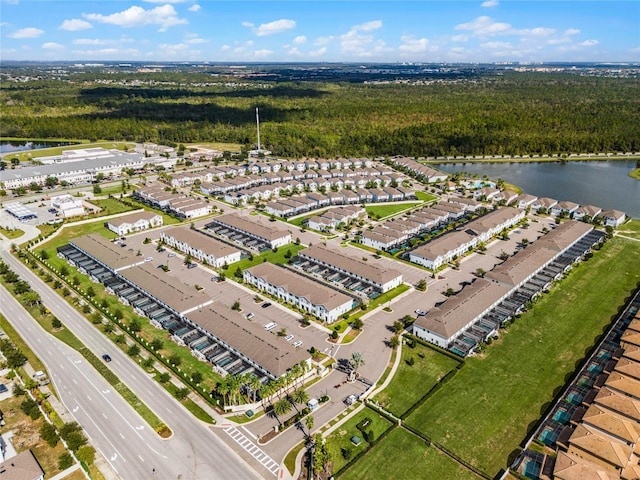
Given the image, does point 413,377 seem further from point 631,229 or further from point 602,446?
point 631,229

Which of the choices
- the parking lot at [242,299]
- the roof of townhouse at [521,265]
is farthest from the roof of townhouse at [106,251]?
the roof of townhouse at [521,265]

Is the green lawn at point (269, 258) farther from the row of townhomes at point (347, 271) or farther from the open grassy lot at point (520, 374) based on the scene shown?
the open grassy lot at point (520, 374)

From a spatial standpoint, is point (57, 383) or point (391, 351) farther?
point (391, 351)

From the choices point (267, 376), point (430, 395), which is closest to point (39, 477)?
point (267, 376)

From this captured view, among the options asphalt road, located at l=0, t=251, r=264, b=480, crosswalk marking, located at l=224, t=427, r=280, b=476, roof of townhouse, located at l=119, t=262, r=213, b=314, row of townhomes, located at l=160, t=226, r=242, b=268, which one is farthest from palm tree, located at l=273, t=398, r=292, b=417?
row of townhomes, located at l=160, t=226, r=242, b=268

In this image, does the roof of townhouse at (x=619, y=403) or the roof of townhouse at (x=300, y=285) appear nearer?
the roof of townhouse at (x=619, y=403)

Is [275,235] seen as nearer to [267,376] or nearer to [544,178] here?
[267,376]

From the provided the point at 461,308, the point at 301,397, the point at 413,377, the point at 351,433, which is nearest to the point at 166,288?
the point at 301,397
